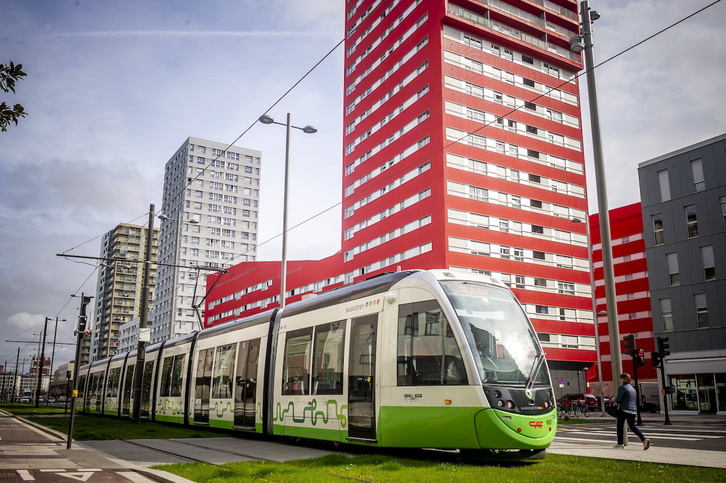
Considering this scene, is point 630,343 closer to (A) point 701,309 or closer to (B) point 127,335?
(A) point 701,309

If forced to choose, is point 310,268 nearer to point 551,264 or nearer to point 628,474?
point 551,264

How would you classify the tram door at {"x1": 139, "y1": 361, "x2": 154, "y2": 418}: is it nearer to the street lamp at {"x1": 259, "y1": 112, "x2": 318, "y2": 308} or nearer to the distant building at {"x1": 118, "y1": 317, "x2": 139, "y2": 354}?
the street lamp at {"x1": 259, "y1": 112, "x2": 318, "y2": 308}

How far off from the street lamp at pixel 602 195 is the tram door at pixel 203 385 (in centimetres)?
1216

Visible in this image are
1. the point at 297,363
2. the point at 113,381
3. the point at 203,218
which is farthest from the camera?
the point at 203,218

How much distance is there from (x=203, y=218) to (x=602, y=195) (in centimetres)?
11505

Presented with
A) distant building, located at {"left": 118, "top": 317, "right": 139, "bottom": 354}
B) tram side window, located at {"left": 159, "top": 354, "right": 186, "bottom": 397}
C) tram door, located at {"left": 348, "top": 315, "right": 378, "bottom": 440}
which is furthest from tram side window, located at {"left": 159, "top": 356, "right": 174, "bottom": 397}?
distant building, located at {"left": 118, "top": 317, "right": 139, "bottom": 354}

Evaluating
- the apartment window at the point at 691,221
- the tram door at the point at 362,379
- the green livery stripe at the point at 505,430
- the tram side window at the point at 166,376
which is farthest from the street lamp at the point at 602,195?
the apartment window at the point at 691,221

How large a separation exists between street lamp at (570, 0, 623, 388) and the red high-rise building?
36.4 meters

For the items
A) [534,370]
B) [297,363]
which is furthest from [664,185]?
[534,370]

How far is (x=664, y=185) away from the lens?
44.2 m

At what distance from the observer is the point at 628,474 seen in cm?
905

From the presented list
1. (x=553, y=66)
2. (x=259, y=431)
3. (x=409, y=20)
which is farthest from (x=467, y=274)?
(x=553, y=66)

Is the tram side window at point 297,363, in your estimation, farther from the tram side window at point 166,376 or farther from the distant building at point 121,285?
the distant building at point 121,285

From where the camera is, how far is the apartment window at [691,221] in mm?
42000
